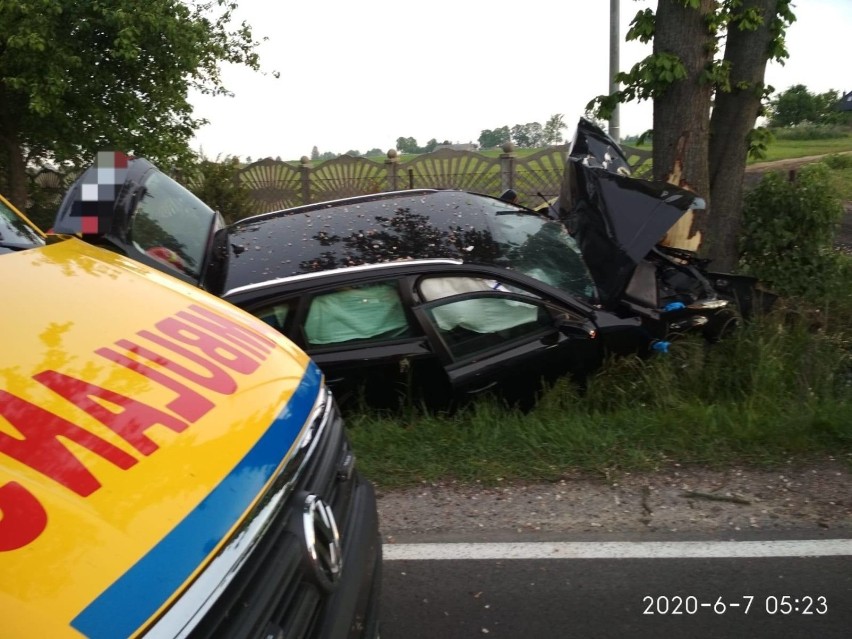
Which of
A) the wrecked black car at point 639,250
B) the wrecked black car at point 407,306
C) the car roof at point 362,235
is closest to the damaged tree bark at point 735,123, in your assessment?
the wrecked black car at point 639,250

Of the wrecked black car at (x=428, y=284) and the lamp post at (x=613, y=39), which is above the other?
the lamp post at (x=613, y=39)

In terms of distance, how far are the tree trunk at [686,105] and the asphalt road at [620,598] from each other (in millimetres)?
3867

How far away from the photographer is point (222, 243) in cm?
483

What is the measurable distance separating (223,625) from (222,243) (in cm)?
370

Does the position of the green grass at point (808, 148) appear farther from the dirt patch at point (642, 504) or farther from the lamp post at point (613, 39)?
the dirt patch at point (642, 504)

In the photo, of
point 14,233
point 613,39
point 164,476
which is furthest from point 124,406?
point 613,39

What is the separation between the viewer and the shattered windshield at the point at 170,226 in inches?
158

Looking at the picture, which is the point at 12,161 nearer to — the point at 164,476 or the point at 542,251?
the point at 542,251

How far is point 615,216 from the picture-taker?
4.80 metres

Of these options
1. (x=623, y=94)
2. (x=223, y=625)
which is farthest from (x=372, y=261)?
(x=623, y=94)

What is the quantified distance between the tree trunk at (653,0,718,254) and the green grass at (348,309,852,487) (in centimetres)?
175

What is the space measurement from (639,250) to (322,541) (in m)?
→ 3.29

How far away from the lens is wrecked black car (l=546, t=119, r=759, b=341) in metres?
4.61

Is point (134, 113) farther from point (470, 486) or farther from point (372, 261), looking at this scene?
point (470, 486)
